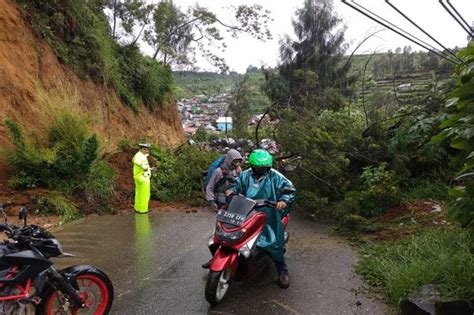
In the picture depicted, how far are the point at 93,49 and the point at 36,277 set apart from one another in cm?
1072

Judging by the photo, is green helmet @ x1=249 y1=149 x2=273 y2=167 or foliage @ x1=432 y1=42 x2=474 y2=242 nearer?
foliage @ x1=432 y1=42 x2=474 y2=242

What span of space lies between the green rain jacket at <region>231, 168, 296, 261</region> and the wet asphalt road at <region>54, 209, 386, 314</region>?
1.81 feet

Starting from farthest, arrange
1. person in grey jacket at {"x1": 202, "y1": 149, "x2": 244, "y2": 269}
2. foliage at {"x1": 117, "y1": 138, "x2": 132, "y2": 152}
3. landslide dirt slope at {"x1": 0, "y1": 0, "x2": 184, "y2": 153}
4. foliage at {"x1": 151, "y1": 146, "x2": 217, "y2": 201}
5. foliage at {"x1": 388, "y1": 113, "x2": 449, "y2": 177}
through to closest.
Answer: foliage at {"x1": 117, "y1": 138, "x2": 132, "y2": 152} < foliage at {"x1": 151, "y1": 146, "x2": 217, "y2": 201} < landslide dirt slope at {"x1": 0, "y1": 0, "x2": 184, "y2": 153} < foliage at {"x1": 388, "y1": 113, "x2": 449, "y2": 177} < person in grey jacket at {"x1": 202, "y1": 149, "x2": 244, "y2": 269}

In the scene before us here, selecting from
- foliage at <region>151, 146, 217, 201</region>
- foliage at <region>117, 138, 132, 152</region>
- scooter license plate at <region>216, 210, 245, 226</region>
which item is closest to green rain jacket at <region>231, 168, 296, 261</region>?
scooter license plate at <region>216, 210, 245, 226</region>

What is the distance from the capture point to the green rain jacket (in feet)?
15.9

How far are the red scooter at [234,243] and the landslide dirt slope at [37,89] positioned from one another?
6370 mm

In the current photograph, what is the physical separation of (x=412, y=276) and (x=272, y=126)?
694 cm

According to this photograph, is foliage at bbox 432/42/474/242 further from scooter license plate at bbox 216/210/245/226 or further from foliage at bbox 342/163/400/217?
foliage at bbox 342/163/400/217

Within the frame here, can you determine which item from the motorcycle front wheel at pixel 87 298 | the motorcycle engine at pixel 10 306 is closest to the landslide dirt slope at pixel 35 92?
the motorcycle front wheel at pixel 87 298

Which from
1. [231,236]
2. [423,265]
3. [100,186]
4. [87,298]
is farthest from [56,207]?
[423,265]

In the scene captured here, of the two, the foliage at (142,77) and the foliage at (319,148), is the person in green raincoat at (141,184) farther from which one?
the foliage at (142,77)

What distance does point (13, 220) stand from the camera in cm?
739

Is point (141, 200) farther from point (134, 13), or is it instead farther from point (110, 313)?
point (134, 13)

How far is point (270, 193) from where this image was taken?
4.94 metres
